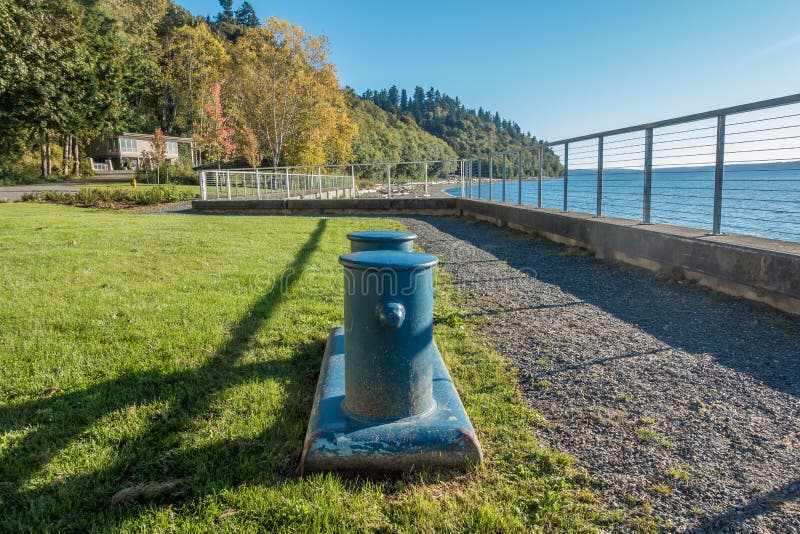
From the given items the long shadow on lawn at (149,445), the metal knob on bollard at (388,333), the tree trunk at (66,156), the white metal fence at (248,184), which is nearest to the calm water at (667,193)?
the metal knob on bollard at (388,333)

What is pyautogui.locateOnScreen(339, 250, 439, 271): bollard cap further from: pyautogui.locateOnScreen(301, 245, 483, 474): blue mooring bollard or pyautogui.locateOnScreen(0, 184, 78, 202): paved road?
pyautogui.locateOnScreen(0, 184, 78, 202): paved road

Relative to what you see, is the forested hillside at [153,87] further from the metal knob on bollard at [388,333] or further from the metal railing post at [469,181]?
the metal knob on bollard at [388,333]

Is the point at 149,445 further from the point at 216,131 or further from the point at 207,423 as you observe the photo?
the point at 216,131

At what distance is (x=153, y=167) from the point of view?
45281 mm

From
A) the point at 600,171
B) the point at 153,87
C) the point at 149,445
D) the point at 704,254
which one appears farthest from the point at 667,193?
the point at 153,87

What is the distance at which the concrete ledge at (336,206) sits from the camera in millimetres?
19094

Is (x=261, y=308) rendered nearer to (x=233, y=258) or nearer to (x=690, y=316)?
(x=233, y=258)

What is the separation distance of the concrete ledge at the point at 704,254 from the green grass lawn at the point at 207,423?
9.27ft

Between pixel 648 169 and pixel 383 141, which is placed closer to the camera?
pixel 648 169

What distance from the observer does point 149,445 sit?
2.79 meters

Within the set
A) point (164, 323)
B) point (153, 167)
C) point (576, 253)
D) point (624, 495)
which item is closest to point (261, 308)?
point (164, 323)

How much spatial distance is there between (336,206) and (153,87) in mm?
56902

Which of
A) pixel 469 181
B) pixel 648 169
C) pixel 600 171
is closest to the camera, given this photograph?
pixel 648 169

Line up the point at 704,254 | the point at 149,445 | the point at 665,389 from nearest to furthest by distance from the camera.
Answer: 1. the point at 149,445
2. the point at 665,389
3. the point at 704,254
